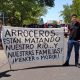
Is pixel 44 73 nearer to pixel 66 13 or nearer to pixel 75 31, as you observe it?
pixel 75 31

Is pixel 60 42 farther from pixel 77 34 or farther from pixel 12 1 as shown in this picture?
pixel 12 1

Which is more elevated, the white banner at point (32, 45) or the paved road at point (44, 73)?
the white banner at point (32, 45)

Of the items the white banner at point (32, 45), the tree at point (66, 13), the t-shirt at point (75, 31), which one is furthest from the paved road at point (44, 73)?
the tree at point (66, 13)

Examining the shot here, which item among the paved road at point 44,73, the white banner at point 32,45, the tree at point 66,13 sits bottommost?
the tree at point 66,13

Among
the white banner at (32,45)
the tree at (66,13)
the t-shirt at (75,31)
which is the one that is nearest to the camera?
the white banner at (32,45)

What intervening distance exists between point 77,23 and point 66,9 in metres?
95.4

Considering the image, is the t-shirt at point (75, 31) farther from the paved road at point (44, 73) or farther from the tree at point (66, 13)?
the tree at point (66, 13)

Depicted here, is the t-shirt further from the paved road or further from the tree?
the tree

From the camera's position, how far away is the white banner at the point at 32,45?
44.7 ft

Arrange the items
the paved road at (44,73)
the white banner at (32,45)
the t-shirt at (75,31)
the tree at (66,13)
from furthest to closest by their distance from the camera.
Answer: the tree at (66,13), the t-shirt at (75,31), the white banner at (32,45), the paved road at (44,73)

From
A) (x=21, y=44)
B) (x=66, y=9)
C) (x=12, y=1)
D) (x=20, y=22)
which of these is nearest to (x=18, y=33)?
(x=21, y=44)

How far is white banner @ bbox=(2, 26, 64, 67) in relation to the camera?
1363cm

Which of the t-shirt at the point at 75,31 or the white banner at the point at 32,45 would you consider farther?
the t-shirt at the point at 75,31

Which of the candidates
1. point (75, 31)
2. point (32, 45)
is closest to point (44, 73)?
point (32, 45)
